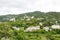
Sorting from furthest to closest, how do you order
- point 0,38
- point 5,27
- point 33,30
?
point 33,30 < point 5,27 < point 0,38

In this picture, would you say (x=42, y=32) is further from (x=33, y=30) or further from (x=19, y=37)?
(x=19, y=37)

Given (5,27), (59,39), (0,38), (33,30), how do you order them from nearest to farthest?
(0,38) < (5,27) < (59,39) < (33,30)

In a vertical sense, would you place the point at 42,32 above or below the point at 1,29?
below

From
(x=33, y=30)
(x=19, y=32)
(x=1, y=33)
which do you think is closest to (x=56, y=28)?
(x=33, y=30)

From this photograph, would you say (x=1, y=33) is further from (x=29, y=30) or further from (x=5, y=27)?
(x=29, y=30)

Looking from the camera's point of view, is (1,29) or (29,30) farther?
(29,30)

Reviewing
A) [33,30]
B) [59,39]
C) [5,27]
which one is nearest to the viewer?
[5,27]

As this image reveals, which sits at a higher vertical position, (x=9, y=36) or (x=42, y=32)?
(x=9, y=36)

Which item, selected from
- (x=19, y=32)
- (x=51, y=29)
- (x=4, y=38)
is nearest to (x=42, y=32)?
(x=51, y=29)

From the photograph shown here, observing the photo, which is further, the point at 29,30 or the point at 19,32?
the point at 29,30
